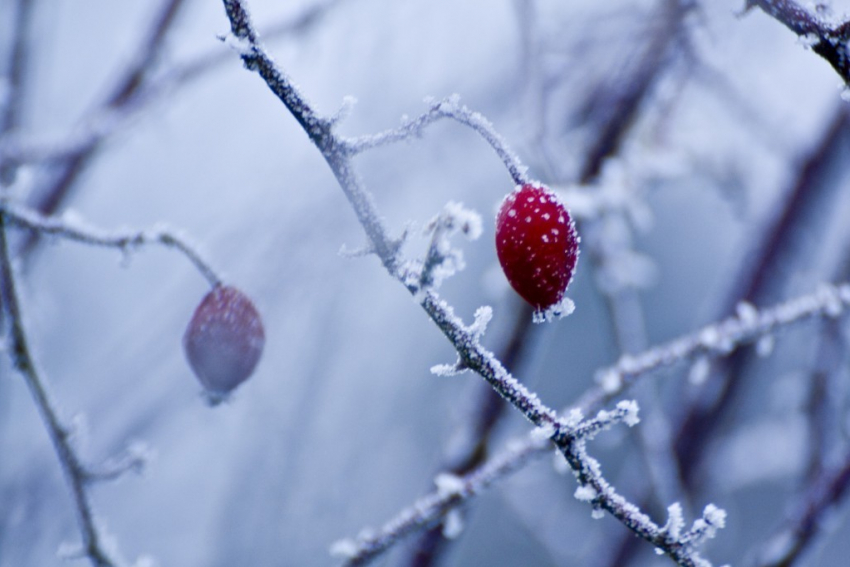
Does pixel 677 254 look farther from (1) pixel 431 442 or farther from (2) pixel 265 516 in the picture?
(2) pixel 265 516

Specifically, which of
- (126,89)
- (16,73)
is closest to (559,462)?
(126,89)

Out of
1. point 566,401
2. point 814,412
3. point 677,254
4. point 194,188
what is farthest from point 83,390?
point 677,254

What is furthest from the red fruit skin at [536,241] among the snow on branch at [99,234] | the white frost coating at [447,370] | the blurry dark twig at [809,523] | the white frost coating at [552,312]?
the blurry dark twig at [809,523]

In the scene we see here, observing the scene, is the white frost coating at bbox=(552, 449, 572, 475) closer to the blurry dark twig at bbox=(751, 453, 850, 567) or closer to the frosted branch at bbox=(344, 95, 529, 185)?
the frosted branch at bbox=(344, 95, 529, 185)

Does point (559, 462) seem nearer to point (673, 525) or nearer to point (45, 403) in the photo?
point (673, 525)

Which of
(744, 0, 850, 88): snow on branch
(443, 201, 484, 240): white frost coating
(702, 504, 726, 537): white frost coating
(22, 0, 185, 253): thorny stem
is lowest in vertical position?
(702, 504, 726, 537): white frost coating

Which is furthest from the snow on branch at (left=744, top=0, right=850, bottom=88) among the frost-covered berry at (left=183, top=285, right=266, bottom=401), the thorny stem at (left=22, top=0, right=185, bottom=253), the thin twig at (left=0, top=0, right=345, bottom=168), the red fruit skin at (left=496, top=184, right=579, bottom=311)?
the thorny stem at (left=22, top=0, right=185, bottom=253)

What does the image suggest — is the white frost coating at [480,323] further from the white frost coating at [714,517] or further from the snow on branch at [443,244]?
the white frost coating at [714,517]
